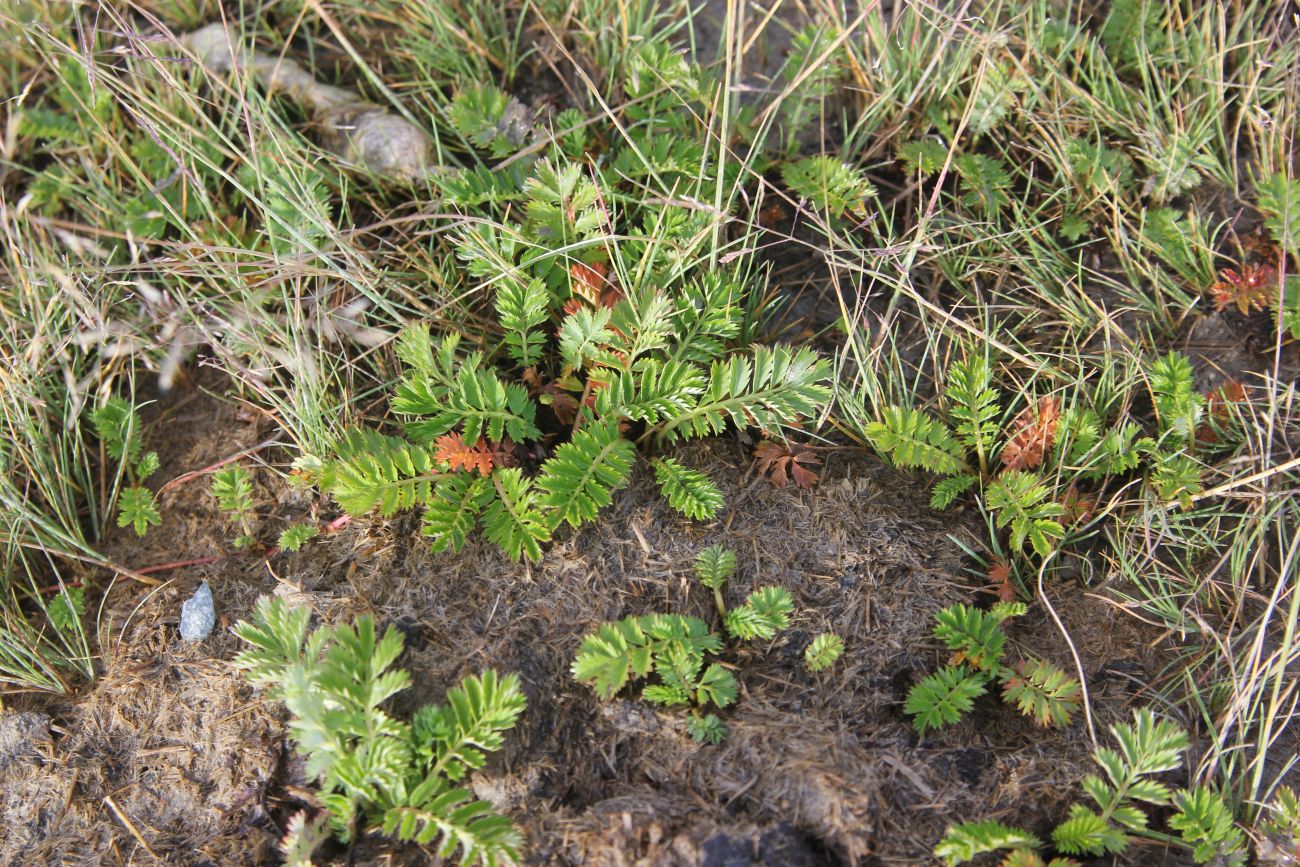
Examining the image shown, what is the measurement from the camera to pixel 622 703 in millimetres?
2131

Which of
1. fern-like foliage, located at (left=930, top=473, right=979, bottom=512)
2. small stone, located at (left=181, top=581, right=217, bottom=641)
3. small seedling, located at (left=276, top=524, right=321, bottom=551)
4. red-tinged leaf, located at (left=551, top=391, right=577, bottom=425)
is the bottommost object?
small stone, located at (left=181, top=581, right=217, bottom=641)

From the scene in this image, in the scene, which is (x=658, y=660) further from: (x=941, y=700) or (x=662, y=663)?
(x=941, y=700)

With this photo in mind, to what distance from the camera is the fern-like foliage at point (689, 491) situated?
2.28m

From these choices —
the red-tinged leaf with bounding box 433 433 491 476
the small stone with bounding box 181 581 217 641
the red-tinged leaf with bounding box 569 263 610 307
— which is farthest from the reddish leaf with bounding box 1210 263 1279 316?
the small stone with bounding box 181 581 217 641

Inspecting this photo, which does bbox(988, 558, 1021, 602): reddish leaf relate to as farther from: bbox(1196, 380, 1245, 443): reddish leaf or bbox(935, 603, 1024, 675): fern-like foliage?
bbox(1196, 380, 1245, 443): reddish leaf

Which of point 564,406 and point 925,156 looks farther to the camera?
point 925,156

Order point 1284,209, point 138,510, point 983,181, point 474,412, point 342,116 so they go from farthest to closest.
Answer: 1. point 342,116
2. point 983,181
3. point 1284,209
4. point 138,510
5. point 474,412

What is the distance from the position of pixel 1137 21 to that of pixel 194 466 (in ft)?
10.5

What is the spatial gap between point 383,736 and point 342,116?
2015 mm

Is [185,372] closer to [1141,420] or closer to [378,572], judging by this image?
[378,572]

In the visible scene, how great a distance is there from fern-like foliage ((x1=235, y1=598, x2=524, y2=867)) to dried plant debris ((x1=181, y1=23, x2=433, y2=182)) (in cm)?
145

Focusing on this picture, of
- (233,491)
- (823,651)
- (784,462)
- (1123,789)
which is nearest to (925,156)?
(784,462)

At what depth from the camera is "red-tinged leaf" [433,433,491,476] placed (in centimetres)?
228

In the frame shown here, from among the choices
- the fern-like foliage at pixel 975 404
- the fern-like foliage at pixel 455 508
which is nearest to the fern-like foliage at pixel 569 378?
the fern-like foliage at pixel 455 508
